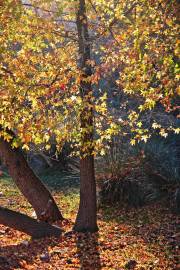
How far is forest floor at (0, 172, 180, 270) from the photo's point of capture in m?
7.06

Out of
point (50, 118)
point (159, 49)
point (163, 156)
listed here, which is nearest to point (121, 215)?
point (163, 156)

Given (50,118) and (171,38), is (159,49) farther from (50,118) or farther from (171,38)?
(50,118)

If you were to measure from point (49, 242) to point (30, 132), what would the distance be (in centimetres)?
263

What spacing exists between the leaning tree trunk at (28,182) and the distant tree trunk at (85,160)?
88 cm

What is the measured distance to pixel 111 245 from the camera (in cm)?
790

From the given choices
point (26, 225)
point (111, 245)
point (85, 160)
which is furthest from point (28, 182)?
point (111, 245)

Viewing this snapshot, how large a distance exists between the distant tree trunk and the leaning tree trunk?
0.88 meters

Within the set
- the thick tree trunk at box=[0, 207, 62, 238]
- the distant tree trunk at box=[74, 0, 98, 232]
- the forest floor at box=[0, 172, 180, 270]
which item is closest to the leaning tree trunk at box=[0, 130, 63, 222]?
the forest floor at box=[0, 172, 180, 270]

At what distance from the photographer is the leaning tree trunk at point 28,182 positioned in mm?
8594

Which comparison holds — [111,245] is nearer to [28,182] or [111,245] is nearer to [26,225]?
[26,225]

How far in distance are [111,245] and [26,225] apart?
1476 mm

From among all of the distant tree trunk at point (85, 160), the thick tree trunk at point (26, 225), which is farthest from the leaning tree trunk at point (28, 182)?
the distant tree trunk at point (85, 160)

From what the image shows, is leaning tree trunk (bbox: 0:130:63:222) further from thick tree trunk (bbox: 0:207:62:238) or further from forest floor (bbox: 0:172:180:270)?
thick tree trunk (bbox: 0:207:62:238)

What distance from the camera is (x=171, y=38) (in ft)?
19.3
